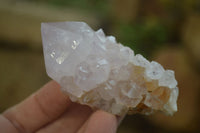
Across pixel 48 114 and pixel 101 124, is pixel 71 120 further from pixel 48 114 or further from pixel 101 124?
pixel 101 124

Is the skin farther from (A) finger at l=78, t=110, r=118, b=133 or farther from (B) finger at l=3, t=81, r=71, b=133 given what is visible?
(A) finger at l=78, t=110, r=118, b=133

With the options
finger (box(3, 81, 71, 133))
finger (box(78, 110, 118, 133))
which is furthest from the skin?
finger (box(78, 110, 118, 133))

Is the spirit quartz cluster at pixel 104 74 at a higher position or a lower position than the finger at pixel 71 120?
higher

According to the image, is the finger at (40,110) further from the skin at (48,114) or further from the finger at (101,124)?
the finger at (101,124)

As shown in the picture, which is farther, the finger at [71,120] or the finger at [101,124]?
the finger at [71,120]

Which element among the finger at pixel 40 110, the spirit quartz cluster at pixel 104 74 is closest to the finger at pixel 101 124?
the spirit quartz cluster at pixel 104 74

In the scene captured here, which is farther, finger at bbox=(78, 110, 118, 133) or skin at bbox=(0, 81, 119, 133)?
skin at bbox=(0, 81, 119, 133)

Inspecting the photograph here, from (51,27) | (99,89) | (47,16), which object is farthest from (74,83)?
(47,16)
